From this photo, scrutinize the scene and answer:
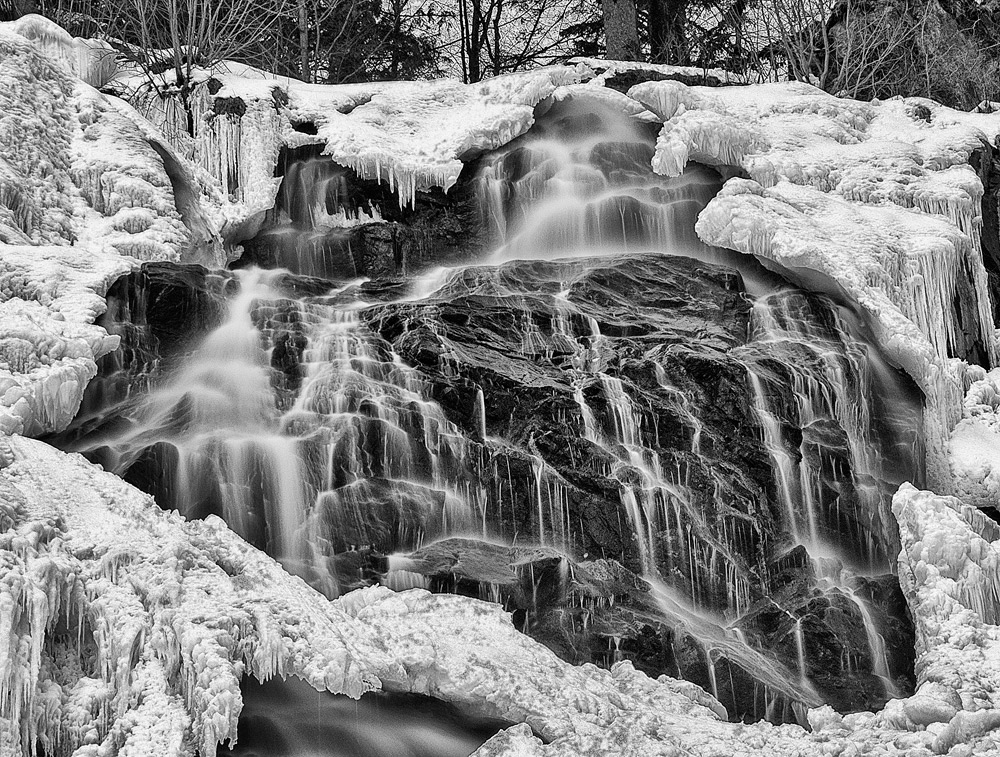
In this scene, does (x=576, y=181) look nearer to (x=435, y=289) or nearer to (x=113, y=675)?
(x=435, y=289)

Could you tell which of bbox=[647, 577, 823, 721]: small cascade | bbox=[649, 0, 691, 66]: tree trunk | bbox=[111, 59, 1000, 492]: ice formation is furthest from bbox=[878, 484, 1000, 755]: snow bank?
bbox=[649, 0, 691, 66]: tree trunk

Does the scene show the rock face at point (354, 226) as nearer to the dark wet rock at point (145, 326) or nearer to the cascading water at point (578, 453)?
the cascading water at point (578, 453)

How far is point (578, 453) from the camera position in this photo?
6.68 metres

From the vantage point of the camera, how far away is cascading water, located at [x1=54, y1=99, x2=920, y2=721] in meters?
5.99

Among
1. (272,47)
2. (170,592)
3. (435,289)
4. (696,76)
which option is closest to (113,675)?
(170,592)

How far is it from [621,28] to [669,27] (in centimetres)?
227

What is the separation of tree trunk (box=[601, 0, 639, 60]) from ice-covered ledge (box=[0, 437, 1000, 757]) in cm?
947

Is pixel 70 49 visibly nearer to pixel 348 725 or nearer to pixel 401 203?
pixel 401 203

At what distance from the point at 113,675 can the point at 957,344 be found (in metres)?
6.61

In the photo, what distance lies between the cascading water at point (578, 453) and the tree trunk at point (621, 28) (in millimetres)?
5737

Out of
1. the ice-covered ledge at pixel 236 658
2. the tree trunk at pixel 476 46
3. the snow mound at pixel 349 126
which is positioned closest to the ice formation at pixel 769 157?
the snow mound at pixel 349 126

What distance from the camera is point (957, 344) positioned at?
8.29 m

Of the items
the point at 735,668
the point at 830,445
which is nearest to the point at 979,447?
the point at 830,445

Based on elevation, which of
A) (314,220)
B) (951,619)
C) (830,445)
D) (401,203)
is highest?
Answer: (401,203)
